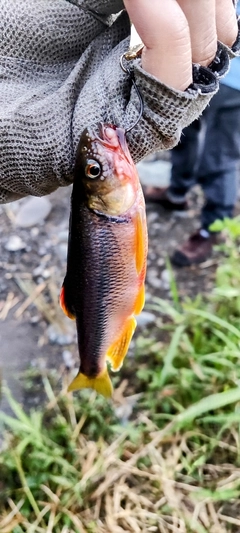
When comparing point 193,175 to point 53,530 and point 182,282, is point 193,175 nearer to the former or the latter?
point 182,282

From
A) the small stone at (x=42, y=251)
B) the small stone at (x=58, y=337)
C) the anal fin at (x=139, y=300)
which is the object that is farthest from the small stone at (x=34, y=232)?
the anal fin at (x=139, y=300)

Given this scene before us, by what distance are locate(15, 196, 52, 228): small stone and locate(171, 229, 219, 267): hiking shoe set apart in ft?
2.87

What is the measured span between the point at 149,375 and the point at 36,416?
0.56 m

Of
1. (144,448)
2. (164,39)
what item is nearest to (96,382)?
(144,448)

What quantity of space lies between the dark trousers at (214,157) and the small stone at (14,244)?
103 centimetres

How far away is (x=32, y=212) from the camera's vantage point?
3.35 meters

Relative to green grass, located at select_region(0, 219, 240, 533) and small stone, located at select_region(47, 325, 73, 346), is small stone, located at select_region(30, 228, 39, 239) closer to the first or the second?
small stone, located at select_region(47, 325, 73, 346)

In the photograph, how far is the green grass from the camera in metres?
1.94

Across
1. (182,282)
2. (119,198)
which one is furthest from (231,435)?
(119,198)

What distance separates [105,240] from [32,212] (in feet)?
7.48

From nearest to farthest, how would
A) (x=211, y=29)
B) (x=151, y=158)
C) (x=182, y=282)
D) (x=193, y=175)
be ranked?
(x=211, y=29) < (x=182, y=282) < (x=193, y=175) < (x=151, y=158)

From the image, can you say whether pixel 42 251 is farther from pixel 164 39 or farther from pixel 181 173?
pixel 164 39

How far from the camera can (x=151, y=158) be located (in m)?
3.92

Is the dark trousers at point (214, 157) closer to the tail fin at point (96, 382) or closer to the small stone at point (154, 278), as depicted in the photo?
the small stone at point (154, 278)
